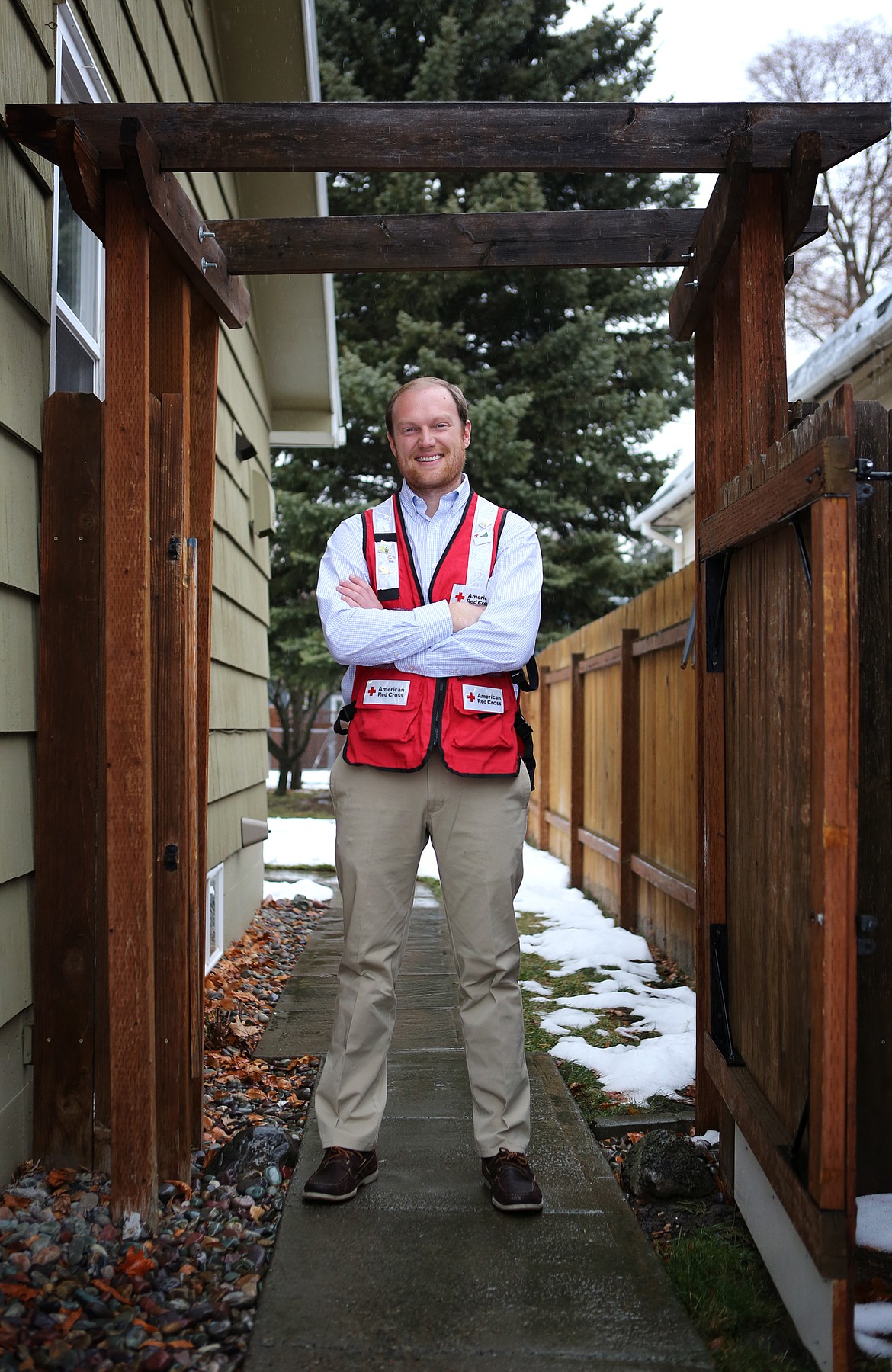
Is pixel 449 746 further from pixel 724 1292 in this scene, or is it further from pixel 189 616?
pixel 724 1292

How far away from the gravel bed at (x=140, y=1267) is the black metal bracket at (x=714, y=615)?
5.20 ft

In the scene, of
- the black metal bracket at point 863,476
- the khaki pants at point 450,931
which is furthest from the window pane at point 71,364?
the black metal bracket at point 863,476

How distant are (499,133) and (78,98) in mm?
1345

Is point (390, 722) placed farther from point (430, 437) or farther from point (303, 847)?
point (303, 847)

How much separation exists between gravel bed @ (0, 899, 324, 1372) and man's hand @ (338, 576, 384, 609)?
1343 millimetres

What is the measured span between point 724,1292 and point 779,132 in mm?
2458

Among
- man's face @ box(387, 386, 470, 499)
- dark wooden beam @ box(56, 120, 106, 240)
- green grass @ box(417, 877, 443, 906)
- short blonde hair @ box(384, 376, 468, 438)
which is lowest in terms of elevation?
green grass @ box(417, 877, 443, 906)

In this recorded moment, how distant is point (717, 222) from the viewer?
2768 millimetres

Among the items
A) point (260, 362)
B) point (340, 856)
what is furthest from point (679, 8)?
point (340, 856)

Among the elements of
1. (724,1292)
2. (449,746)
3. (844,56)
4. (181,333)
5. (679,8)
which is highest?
(679,8)

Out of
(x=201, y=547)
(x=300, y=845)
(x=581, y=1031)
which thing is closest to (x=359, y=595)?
(x=201, y=547)

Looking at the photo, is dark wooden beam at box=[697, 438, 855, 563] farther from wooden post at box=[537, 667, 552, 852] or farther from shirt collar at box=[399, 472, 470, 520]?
wooden post at box=[537, 667, 552, 852]

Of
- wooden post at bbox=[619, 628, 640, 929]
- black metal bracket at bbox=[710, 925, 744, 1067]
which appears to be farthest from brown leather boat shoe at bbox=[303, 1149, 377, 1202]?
wooden post at bbox=[619, 628, 640, 929]

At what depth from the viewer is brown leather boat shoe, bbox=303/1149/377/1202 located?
2.54 meters
